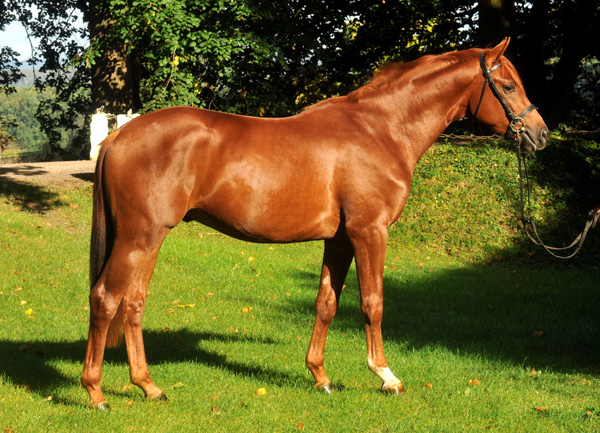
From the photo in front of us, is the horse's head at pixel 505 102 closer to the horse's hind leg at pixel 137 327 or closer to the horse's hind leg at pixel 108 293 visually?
the horse's hind leg at pixel 108 293

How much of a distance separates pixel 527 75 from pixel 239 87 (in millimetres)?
7982

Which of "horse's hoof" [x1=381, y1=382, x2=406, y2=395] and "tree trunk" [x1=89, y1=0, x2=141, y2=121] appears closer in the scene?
"horse's hoof" [x1=381, y1=382, x2=406, y2=395]

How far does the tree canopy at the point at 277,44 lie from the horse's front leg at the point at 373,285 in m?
9.55

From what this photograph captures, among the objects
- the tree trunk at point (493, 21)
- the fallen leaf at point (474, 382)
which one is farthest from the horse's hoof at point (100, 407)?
the tree trunk at point (493, 21)

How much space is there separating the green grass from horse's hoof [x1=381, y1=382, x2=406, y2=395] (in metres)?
0.06

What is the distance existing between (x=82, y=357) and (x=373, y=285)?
124 inches

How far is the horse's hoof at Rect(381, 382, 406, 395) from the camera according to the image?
5500 millimetres

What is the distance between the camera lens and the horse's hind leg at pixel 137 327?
522cm

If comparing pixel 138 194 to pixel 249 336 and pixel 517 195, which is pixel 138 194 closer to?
pixel 249 336

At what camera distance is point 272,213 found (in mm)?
5094

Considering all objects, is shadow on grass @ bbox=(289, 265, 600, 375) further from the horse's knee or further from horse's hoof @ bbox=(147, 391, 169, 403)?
horse's hoof @ bbox=(147, 391, 169, 403)

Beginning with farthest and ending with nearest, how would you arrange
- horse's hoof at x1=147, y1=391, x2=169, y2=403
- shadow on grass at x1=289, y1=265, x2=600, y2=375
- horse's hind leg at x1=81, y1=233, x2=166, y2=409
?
shadow on grass at x1=289, y1=265, x2=600, y2=375 < horse's hoof at x1=147, y1=391, x2=169, y2=403 < horse's hind leg at x1=81, y1=233, x2=166, y2=409

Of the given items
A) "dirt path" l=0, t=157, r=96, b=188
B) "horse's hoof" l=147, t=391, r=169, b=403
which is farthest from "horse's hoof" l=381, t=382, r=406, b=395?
"dirt path" l=0, t=157, r=96, b=188

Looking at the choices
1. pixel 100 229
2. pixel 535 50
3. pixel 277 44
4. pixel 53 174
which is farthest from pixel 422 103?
pixel 53 174
